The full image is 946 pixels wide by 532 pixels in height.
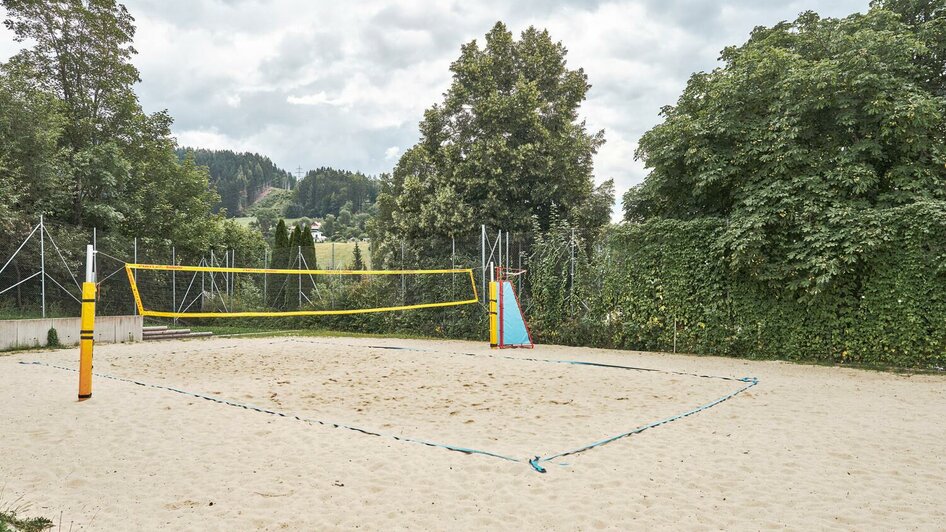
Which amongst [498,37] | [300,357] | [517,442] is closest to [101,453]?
[517,442]

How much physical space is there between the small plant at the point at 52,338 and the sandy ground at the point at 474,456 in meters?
4.81

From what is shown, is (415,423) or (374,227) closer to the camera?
(415,423)

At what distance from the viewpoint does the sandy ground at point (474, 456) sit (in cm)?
315

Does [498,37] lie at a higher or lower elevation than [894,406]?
higher

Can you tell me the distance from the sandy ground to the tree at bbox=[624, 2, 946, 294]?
86.1 inches

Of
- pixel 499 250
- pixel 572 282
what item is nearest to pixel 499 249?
pixel 499 250

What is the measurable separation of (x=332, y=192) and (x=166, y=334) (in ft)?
241

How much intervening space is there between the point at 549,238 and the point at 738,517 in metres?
9.77

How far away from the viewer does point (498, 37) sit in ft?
61.0

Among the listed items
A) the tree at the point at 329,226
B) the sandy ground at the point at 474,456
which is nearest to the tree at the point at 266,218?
the tree at the point at 329,226

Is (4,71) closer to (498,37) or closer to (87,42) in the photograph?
(87,42)

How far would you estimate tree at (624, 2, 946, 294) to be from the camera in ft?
28.6

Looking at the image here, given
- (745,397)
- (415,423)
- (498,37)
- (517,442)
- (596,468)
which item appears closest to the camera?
(596,468)

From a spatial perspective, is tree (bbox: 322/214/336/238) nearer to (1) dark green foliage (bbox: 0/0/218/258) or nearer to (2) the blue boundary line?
(1) dark green foliage (bbox: 0/0/218/258)
